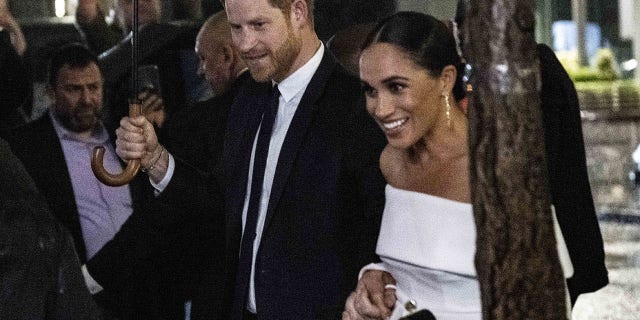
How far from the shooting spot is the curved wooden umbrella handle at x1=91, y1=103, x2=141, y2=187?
556 cm

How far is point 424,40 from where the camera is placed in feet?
16.4

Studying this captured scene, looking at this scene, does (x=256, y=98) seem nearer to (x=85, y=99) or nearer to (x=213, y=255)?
(x=213, y=255)

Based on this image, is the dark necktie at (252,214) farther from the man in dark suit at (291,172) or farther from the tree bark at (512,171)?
the tree bark at (512,171)

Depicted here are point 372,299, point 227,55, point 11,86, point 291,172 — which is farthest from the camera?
point 11,86

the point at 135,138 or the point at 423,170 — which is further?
the point at 135,138

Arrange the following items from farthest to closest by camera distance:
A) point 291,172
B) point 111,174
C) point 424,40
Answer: point 291,172, point 111,174, point 424,40

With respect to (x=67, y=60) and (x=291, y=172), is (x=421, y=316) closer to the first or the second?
(x=291, y=172)

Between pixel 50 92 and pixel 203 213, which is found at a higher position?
pixel 203 213

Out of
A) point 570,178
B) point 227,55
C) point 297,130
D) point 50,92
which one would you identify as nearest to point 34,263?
point 297,130

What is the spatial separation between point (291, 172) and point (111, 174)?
2.07ft

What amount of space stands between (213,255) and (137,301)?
1324 millimetres

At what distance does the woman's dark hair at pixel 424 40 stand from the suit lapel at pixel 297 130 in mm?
799

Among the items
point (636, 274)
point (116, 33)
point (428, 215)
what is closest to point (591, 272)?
point (428, 215)

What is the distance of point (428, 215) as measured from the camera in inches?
190
